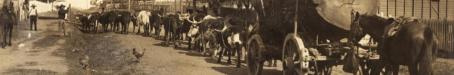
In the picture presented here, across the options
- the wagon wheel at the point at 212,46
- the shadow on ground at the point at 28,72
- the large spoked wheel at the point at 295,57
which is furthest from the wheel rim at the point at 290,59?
the wagon wheel at the point at 212,46

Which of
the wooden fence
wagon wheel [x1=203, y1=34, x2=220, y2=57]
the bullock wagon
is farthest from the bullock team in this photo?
the wooden fence

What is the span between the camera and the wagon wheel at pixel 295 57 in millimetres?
10766

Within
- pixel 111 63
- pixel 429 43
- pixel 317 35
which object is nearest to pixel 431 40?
pixel 429 43

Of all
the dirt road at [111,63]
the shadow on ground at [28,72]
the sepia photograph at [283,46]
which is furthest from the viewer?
Answer: the dirt road at [111,63]

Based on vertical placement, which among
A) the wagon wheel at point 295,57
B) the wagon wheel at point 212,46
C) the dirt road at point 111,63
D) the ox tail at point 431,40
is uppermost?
the ox tail at point 431,40

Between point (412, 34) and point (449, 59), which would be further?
point (449, 59)

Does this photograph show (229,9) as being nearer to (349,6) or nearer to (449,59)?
(449,59)

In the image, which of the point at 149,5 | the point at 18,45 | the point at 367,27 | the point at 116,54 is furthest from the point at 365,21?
the point at 149,5

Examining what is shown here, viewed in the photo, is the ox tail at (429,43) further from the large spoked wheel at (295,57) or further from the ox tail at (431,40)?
the large spoked wheel at (295,57)

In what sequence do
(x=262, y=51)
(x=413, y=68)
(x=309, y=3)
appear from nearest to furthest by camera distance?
(x=413, y=68)
(x=309, y=3)
(x=262, y=51)

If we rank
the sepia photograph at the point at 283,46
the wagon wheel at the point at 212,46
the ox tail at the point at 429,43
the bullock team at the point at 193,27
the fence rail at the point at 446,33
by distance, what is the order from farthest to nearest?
the wagon wheel at the point at 212,46
the fence rail at the point at 446,33
the bullock team at the point at 193,27
the sepia photograph at the point at 283,46
the ox tail at the point at 429,43

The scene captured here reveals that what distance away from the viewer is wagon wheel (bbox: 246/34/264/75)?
1304cm

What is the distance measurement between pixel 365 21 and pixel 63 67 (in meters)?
8.78

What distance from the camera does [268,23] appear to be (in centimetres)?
1291
